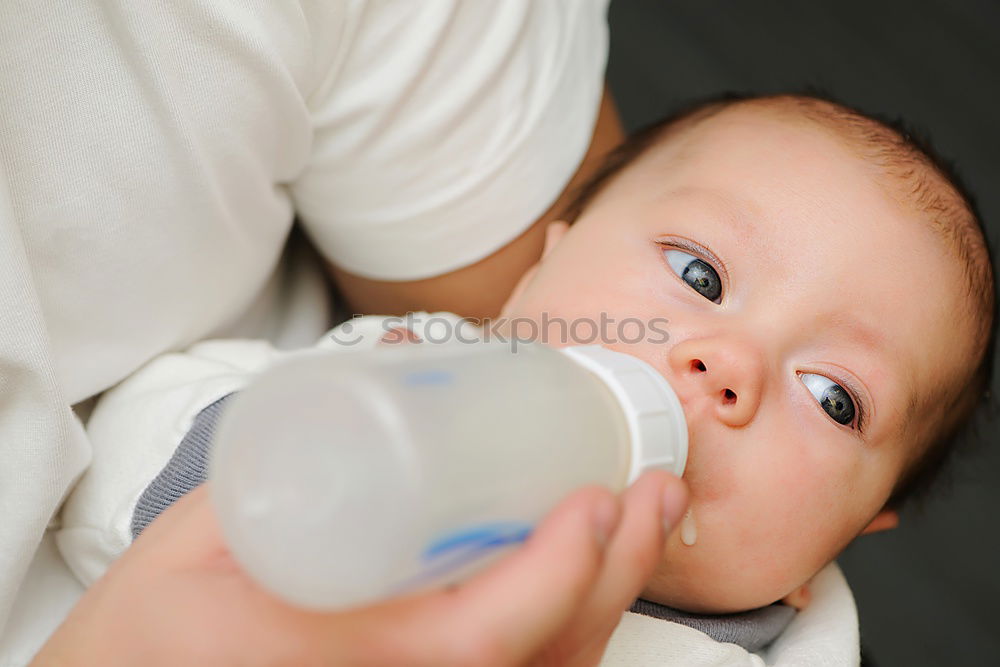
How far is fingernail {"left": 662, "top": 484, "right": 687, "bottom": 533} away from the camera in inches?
20.6

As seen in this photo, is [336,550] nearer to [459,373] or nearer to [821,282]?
[459,373]

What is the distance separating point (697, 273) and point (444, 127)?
0.29m

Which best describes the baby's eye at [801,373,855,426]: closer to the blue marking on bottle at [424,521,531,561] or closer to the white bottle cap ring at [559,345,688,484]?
the white bottle cap ring at [559,345,688,484]

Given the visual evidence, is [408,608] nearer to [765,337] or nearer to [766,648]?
[765,337]

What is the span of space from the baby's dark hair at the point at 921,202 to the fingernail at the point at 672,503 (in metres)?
0.44

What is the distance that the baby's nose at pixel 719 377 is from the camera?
2.37 ft

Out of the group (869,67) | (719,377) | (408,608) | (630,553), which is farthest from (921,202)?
(869,67)

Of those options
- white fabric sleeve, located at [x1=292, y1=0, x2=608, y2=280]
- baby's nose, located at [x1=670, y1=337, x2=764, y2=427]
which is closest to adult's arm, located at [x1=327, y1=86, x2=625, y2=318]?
white fabric sleeve, located at [x1=292, y1=0, x2=608, y2=280]

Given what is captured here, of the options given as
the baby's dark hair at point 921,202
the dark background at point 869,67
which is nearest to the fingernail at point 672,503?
the baby's dark hair at point 921,202

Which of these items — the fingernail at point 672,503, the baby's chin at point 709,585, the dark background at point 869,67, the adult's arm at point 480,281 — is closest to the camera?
the fingernail at point 672,503

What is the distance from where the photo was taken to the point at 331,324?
119cm

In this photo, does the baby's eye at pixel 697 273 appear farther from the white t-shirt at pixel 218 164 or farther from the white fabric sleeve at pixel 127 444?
the white fabric sleeve at pixel 127 444

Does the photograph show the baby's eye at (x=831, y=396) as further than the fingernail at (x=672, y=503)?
Yes

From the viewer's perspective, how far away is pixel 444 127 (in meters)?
0.90
